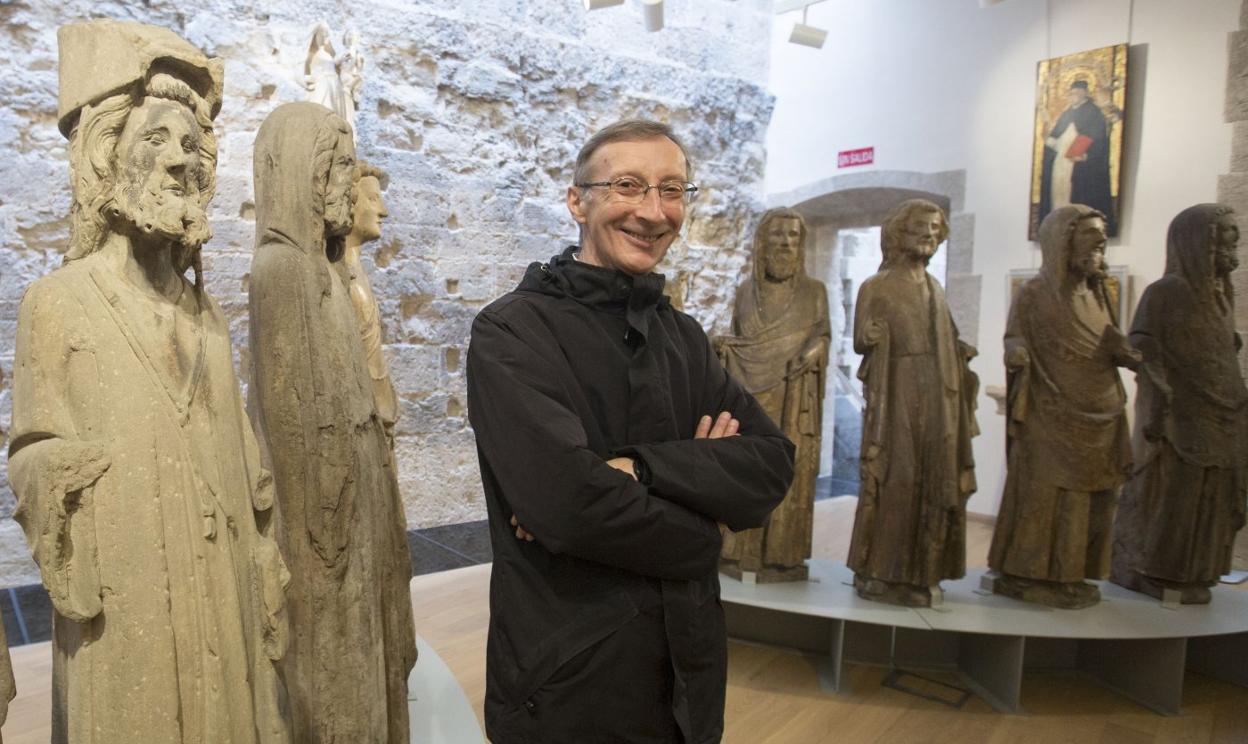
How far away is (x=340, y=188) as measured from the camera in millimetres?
2297

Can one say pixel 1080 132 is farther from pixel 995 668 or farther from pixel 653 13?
pixel 995 668

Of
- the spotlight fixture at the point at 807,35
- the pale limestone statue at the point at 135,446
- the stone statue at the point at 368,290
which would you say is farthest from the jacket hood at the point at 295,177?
the spotlight fixture at the point at 807,35

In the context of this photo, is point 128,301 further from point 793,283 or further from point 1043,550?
point 1043,550

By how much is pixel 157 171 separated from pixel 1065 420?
162 inches

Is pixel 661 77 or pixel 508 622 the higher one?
pixel 661 77

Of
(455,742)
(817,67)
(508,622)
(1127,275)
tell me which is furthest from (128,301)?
(817,67)

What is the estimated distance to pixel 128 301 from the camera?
1.56 m

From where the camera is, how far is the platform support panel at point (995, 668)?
3775mm

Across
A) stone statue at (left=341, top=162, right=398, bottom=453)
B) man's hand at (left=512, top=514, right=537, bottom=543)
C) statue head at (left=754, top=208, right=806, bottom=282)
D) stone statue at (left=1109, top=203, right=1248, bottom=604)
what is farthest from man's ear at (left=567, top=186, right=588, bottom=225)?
stone statue at (left=1109, top=203, right=1248, bottom=604)

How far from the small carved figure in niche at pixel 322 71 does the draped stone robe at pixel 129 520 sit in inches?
160

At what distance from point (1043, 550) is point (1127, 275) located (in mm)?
2588

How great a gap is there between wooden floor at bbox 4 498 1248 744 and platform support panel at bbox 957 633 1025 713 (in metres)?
0.09

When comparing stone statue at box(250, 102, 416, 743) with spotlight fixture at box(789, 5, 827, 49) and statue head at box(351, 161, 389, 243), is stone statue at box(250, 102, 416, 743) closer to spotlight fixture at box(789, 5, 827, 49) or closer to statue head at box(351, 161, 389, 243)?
statue head at box(351, 161, 389, 243)

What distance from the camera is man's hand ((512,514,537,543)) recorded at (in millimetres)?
1633
